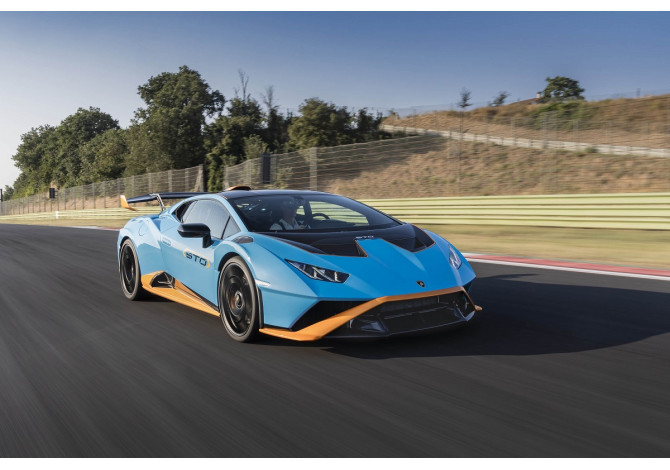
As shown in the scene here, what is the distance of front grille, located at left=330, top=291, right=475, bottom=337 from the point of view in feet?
13.4

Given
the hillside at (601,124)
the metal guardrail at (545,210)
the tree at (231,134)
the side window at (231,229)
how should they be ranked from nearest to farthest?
the side window at (231,229), the metal guardrail at (545,210), the hillside at (601,124), the tree at (231,134)

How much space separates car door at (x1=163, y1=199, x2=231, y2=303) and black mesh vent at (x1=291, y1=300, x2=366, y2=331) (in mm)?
1112

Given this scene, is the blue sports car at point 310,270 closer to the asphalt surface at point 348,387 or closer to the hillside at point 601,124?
the asphalt surface at point 348,387

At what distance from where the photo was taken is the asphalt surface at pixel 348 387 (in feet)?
9.13

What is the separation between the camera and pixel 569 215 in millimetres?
13383

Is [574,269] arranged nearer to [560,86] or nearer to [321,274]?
[321,274]

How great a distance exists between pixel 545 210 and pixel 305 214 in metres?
9.75

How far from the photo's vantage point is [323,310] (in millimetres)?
4117

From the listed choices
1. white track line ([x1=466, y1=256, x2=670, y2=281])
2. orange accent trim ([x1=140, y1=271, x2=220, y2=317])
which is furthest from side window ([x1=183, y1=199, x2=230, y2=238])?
white track line ([x1=466, y1=256, x2=670, y2=281])

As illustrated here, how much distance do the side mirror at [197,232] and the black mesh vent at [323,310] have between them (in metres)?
1.35

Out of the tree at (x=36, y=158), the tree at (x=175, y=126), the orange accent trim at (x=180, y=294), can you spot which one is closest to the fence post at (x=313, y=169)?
the orange accent trim at (x=180, y=294)

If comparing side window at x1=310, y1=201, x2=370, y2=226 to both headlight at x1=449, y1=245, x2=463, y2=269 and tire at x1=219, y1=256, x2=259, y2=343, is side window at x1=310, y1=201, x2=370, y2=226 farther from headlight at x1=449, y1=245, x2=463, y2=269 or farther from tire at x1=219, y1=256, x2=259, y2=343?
tire at x1=219, y1=256, x2=259, y2=343

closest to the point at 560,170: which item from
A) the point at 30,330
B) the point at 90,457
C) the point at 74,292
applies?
the point at 74,292

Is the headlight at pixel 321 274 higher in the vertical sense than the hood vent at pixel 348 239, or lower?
lower
